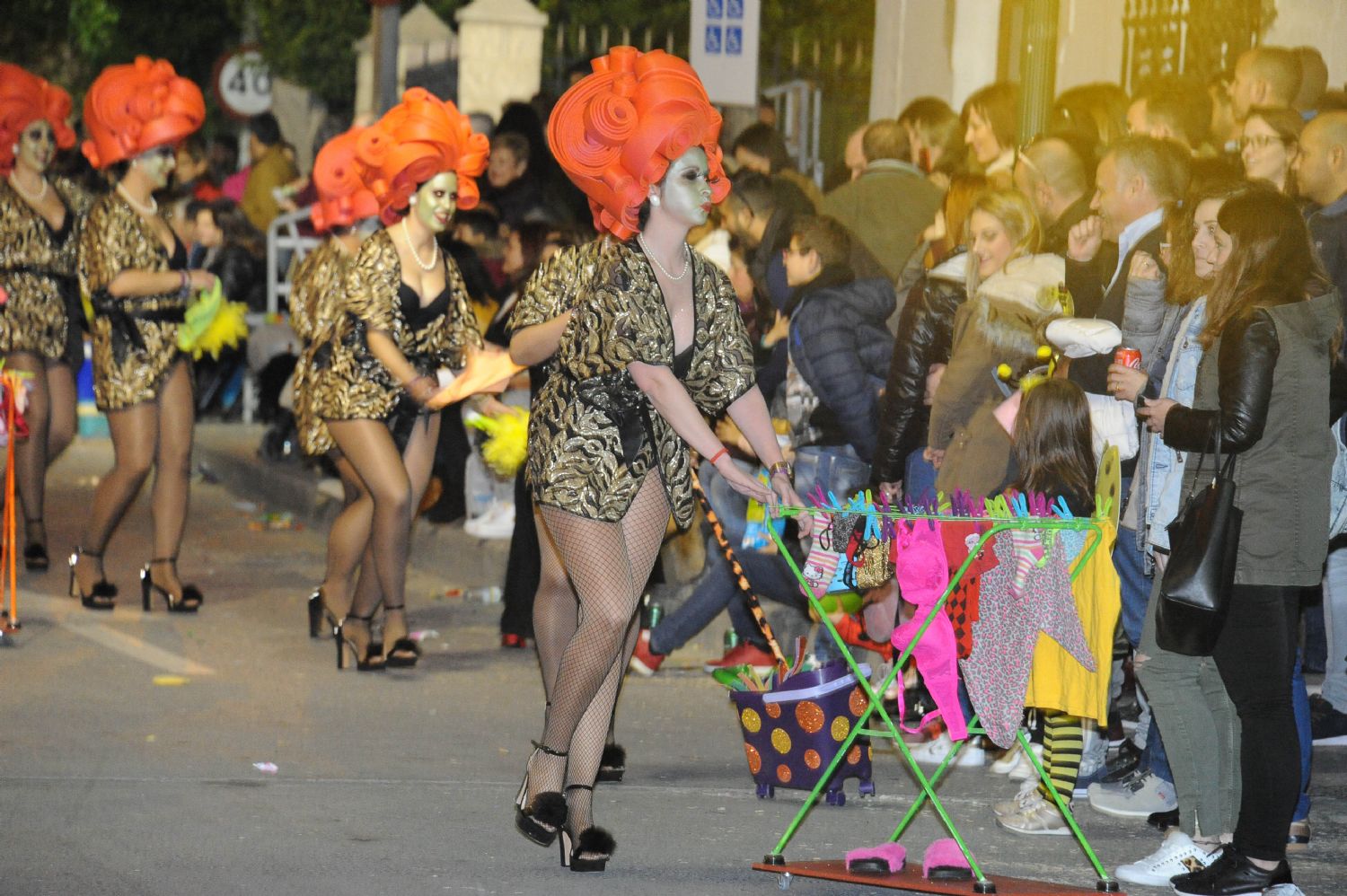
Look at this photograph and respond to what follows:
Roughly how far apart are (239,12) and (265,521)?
54.1ft

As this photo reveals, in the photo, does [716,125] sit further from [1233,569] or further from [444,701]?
[444,701]

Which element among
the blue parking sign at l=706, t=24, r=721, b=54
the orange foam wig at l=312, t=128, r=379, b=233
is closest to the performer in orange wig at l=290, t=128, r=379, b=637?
the orange foam wig at l=312, t=128, r=379, b=233

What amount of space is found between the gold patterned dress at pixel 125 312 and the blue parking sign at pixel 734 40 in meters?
3.70

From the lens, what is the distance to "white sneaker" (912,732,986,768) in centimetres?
721

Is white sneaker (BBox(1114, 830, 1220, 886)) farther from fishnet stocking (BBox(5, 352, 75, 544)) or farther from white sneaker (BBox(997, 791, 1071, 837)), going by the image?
fishnet stocking (BBox(5, 352, 75, 544))

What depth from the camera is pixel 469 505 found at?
37.4 ft

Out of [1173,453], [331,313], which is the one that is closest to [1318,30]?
[331,313]

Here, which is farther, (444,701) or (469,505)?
(469,505)

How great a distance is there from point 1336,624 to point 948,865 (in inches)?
108

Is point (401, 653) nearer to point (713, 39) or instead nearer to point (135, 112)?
point (135, 112)

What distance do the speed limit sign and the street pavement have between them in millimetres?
17113

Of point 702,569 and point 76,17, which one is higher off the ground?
point 76,17

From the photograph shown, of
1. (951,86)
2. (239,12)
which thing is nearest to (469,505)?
(951,86)

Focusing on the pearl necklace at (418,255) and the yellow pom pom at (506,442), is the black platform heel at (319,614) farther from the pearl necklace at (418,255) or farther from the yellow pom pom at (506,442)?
the pearl necklace at (418,255)
